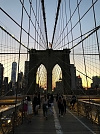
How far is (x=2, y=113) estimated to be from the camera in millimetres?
3152

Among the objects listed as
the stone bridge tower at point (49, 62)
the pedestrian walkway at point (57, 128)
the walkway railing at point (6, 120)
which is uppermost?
the stone bridge tower at point (49, 62)

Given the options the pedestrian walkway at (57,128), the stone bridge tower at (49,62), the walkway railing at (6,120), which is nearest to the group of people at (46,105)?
the pedestrian walkway at (57,128)

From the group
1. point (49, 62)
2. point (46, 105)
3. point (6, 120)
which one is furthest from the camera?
point (49, 62)

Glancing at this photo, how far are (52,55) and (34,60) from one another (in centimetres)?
360

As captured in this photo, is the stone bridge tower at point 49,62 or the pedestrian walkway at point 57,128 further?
the stone bridge tower at point 49,62

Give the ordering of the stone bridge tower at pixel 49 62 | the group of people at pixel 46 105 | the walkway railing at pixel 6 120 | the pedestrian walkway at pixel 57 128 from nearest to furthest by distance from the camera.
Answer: the walkway railing at pixel 6 120
the pedestrian walkway at pixel 57 128
the group of people at pixel 46 105
the stone bridge tower at pixel 49 62

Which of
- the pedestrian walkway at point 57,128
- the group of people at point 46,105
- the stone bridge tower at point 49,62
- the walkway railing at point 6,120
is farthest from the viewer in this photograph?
Result: the stone bridge tower at point 49,62

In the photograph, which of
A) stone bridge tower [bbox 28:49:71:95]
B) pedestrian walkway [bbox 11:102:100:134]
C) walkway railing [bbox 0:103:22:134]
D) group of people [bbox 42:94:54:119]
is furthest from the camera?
stone bridge tower [bbox 28:49:71:95]

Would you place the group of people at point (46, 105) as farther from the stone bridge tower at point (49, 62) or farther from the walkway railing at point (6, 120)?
the stone bridge tower at point (49, 62)

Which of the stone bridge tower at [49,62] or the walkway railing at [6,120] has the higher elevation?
the stone bridge tower at [49,62]

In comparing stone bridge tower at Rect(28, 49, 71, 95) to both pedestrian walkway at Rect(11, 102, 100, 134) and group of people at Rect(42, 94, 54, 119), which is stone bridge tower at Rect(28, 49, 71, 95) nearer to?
group of people at Rect(42, 94, 54, 119)

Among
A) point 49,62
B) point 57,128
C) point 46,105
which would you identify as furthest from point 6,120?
point 49,62

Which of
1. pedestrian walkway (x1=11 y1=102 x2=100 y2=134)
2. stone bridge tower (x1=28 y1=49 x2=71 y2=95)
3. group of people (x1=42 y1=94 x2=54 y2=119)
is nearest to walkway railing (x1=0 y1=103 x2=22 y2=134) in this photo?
pedestrian walkway (x1=11 y1=102 x2=100 y2=134)

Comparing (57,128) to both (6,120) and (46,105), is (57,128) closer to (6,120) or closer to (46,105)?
(6,120)
